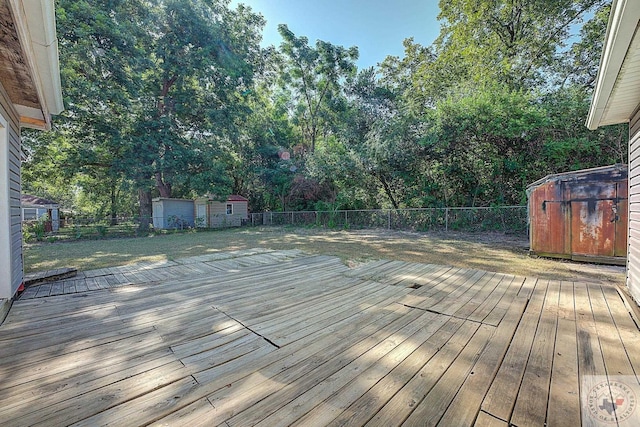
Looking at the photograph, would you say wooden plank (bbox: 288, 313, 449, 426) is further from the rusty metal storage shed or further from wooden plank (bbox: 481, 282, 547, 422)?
the rusty metal storage shed

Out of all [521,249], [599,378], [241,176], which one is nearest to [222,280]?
[599,378]

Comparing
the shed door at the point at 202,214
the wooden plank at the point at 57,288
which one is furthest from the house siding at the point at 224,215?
the wooden plank at the point at 57,288

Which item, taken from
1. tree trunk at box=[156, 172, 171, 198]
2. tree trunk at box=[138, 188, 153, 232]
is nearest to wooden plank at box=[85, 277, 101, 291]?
tree trunk at box=[138, 188, 153, 232]

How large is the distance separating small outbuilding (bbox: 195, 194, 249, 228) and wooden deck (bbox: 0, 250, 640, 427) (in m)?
13.2

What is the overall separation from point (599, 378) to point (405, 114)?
35.9 feet

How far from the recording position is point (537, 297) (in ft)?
9.32

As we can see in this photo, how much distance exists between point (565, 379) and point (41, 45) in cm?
438

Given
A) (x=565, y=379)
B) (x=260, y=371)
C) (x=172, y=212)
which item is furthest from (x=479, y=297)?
(x=172, y=212)

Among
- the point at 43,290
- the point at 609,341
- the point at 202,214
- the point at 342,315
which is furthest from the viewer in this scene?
the point at 202,214

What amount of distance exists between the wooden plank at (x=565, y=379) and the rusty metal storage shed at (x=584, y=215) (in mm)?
3459

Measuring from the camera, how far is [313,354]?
67.9 inches

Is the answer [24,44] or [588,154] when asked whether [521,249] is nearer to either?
[588,154]

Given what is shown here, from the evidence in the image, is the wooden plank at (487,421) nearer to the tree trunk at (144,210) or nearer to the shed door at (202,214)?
the tree trunk at (144,210)

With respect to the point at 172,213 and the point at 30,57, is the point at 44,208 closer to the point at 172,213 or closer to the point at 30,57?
the point at 172,213
